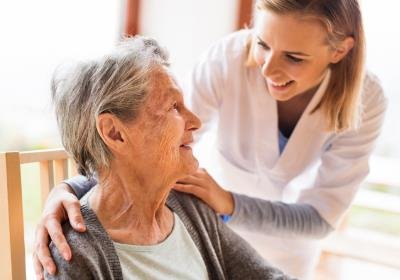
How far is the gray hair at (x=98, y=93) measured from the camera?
39.6 inches

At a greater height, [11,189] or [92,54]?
[92,54]

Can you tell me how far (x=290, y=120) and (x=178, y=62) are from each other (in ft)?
Answer: 6.17

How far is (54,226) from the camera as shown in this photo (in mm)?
973

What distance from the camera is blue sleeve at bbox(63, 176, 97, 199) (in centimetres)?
117

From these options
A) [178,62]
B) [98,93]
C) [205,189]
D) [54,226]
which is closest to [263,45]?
[205,189]

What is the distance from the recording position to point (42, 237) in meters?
0.98

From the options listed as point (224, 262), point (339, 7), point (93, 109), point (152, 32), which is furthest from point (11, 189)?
point (152, 32)

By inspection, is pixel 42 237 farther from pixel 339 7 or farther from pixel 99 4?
pixel 99 4

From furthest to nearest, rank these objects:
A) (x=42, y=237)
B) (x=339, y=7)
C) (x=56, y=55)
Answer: (x=56, y=55) < (x=339, y=7) < (x=42, y=237)

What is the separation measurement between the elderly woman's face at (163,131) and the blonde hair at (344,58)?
0.38 m

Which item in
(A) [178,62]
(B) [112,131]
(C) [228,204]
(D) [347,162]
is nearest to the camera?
(B) [112,131]

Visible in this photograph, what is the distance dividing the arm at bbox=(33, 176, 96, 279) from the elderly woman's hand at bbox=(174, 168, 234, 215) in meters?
0.32

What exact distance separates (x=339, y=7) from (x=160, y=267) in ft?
2.67

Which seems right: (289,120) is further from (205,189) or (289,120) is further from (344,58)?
(205,189)
